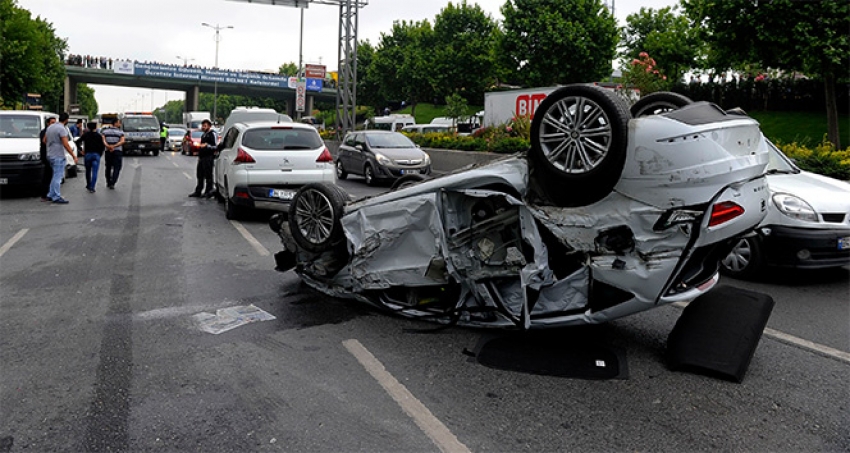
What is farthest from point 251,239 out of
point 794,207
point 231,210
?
point 794,207

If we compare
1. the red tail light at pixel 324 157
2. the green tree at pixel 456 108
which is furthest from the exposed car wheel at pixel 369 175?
the green tree at pixel 456 108

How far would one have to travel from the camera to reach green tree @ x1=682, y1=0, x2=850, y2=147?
19438 mm

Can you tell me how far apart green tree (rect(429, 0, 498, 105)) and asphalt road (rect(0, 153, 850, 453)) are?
47084 mm

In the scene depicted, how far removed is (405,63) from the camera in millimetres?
55938

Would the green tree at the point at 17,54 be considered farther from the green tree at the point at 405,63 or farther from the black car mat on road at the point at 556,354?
the black car mat on road at the point at 556,354

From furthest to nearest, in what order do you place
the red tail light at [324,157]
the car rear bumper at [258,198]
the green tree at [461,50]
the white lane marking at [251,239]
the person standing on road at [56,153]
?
the green tree at [461,50] → the person standing on road at [56,153] → the red tail light at [324,157] → the car rear bumper at [258,198] → the white lane marking at [251,239]

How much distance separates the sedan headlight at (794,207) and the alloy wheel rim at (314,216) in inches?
183

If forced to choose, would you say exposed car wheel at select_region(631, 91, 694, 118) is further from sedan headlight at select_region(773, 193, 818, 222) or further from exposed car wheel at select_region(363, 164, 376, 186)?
exposed car wheel at select_region(363, 164, 376, 186)

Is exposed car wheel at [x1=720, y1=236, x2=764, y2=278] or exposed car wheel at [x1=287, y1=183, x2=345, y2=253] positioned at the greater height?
exposed car wheel at [x1=287, y1=183, x2=345, y2=253]

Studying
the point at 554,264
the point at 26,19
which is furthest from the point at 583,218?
the point at 26,19

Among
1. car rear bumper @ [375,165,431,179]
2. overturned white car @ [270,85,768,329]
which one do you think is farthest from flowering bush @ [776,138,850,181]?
car rear bumper @ [375,165,431,179]

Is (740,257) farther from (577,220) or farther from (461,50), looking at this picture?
(461,50)

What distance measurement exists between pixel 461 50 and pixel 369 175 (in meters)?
36.1

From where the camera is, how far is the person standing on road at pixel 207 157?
13.6m
